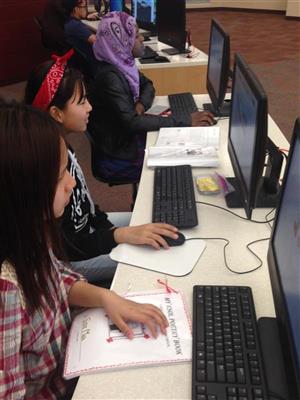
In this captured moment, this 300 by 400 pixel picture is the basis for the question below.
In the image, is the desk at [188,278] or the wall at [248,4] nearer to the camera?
the desk at [188,278]

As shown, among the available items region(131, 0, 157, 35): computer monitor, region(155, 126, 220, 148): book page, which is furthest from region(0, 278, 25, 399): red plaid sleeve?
region(131, 0, 157, 35): computer monitor

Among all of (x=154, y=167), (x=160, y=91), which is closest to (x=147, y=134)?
(x=154, y=167)

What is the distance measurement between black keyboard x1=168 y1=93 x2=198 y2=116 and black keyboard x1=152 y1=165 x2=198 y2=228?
75cm

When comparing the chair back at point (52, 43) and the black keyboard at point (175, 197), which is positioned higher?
the black keyboard at point (175, 197)

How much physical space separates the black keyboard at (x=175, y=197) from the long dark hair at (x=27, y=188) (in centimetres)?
50

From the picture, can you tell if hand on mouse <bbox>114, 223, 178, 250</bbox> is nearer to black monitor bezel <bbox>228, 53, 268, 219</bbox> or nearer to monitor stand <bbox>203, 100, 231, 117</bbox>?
black monitor bezel <bbox>228, 53, 268, 219</bbox>

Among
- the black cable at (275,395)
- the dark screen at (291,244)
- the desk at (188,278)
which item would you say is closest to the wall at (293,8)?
the desk at (188,278)

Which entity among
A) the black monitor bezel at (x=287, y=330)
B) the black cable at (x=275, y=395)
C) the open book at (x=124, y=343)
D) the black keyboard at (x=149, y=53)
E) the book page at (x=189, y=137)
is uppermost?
the black monitor bezel at (x=287, y=330)

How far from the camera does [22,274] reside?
816 millimetres

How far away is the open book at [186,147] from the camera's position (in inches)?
65.1

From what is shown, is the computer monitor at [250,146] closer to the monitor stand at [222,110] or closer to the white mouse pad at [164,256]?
the white mouse pad at [164,256]

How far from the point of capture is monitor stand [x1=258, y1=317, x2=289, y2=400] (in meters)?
0.74

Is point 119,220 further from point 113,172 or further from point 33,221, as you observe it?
point 33,221

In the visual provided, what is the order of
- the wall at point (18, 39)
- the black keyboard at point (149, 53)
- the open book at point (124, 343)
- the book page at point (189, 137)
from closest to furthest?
the open book at point (124, 343), the book page at point (189, 137), the black keyboard at point (149, 53), the wall at point (18, 39)
